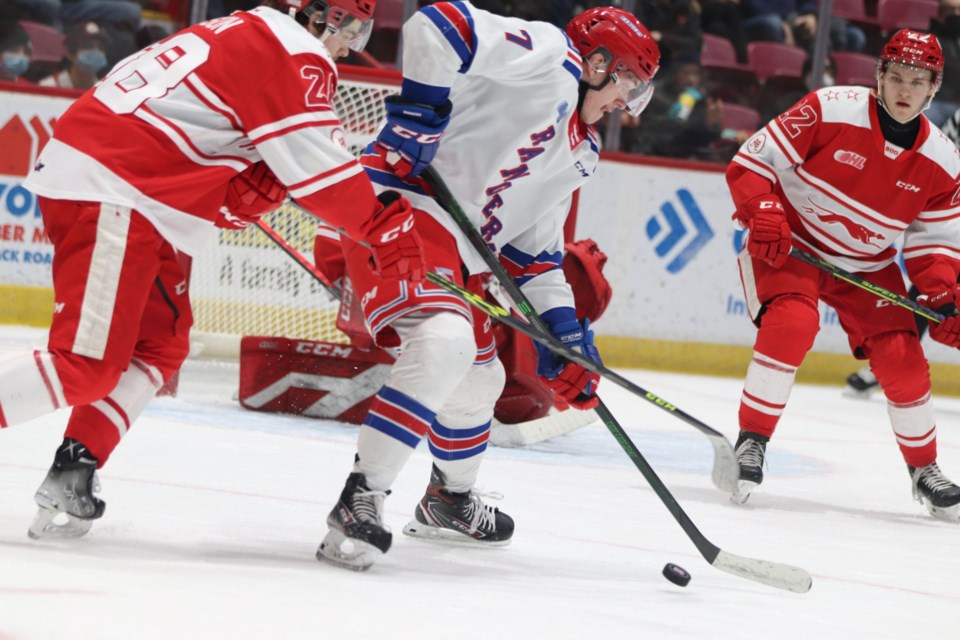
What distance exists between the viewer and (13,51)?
558 cm

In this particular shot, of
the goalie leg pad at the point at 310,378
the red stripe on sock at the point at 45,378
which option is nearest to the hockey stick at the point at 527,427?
the goalie leg pad at the point at 310,378

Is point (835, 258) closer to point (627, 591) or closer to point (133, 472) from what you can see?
point (627, 591)

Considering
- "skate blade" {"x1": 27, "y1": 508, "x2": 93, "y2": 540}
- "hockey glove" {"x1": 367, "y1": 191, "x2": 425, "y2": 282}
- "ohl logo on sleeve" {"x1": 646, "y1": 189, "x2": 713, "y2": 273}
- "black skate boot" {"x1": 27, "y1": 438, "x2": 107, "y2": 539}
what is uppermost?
"hockey glove" {"x1": 367, "y1": 191, "x2": 425, "y2": 282}

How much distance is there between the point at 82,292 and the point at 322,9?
24.0 inches

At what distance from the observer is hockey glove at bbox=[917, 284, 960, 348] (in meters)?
3.39

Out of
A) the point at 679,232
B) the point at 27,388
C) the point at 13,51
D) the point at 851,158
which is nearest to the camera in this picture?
the point at 27,388

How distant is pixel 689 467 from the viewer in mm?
3783

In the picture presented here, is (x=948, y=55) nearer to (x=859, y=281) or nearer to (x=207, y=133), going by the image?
(x=859, y=281)

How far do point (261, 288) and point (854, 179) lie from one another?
6.38 feet

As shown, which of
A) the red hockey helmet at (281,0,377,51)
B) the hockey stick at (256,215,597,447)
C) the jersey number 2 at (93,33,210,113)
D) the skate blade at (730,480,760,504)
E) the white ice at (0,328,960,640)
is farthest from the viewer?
the hockey stick at (256,215,597,447)

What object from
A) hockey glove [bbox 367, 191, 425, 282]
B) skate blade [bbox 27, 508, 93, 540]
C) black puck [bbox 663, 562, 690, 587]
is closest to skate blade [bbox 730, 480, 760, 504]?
black puck [bbox 663, 562, 690, 587]

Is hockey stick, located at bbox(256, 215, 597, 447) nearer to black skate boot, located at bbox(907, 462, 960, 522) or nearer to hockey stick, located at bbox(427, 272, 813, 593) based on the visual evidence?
black skate boot, located at bbox(907, 462, 960, 522)

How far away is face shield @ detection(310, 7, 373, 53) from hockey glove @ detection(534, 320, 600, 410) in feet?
2.23

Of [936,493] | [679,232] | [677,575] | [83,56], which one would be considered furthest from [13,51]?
[677,575]
